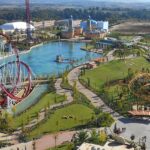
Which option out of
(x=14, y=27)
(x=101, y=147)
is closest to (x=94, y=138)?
(x=101, y=147)

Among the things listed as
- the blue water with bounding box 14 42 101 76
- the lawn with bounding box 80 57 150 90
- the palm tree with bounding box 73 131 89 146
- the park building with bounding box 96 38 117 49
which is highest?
the palm tree with bounding box 73 131 89 146

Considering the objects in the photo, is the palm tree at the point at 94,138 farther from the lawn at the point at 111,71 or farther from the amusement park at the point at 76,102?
the lawn at the point at 111,71

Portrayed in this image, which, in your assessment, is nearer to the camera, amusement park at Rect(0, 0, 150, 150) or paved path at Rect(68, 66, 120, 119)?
amusement park at Rect(0, 0, 150, 150)

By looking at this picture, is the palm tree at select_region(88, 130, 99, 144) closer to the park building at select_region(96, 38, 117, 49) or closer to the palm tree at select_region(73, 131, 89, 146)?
the palm tree at select_region(73, 131, 89, 146)

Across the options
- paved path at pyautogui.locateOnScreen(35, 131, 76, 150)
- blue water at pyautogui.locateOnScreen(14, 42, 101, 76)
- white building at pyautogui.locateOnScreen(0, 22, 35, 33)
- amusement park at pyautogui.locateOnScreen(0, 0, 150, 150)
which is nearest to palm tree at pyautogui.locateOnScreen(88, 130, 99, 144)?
amusement park at pyautogui.locateOnScreen(0, 0, 150, 150)

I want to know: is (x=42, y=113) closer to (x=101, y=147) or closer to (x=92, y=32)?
(x=101, y=147)

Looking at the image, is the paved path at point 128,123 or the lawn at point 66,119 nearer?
the paved path at point 128,123

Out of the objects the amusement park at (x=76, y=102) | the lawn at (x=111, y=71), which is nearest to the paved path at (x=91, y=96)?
the amusement park at (x=76, y=102)
